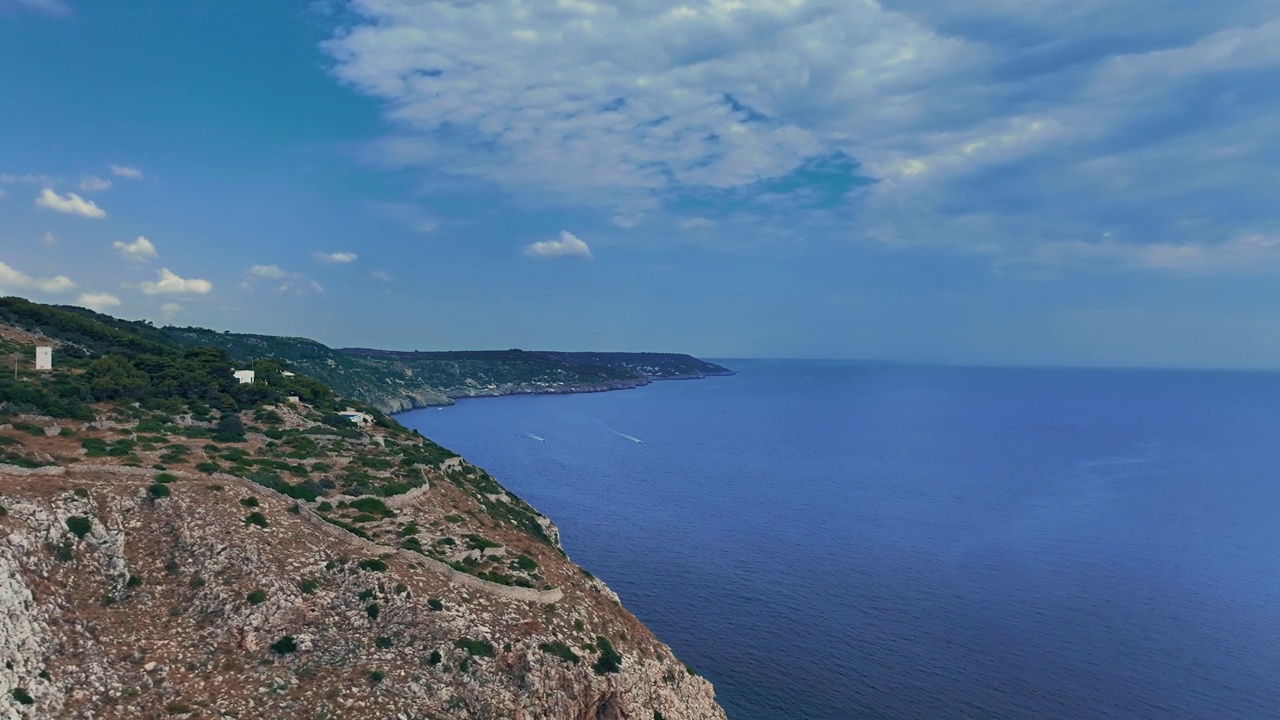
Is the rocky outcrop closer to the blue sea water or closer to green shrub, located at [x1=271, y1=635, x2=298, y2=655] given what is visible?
green shrub, located at [x1=271, y1=635, x2=298, y2=655]

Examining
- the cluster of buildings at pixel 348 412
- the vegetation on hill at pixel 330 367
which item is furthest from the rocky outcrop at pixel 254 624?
the vegetation on hill at pixel 330 367

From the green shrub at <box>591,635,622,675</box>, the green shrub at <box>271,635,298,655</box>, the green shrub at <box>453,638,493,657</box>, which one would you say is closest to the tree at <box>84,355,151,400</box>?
the green shrub at <box>271,635,298,655</box>

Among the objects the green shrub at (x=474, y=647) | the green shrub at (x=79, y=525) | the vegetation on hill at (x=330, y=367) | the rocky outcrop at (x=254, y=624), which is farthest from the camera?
the vegetation on hill at (x=330, y=367)

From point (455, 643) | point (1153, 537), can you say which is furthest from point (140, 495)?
point (1153, 537)

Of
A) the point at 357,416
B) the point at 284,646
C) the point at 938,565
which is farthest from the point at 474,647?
the point at 938,565

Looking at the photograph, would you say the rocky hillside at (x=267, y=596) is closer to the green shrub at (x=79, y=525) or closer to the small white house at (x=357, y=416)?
the green shrub at (x=79, y=525)

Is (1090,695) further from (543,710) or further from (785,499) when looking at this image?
(785,499)
